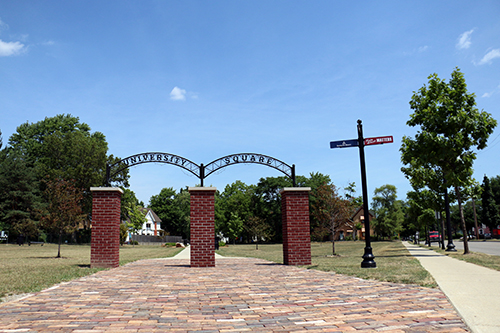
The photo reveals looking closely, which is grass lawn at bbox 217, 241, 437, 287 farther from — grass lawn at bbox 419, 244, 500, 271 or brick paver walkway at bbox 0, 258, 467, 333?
grass lawn at bbox 419, 244, 500, 271

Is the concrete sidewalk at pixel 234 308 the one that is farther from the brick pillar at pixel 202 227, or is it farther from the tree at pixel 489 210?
the tree at pixel 489 210

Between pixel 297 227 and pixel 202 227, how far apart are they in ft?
10.9

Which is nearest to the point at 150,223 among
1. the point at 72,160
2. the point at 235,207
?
the point at 235,207

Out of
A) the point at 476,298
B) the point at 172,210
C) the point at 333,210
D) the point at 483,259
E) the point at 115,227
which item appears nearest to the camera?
the point at 476,298

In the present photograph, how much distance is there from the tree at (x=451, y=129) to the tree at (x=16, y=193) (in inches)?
1646

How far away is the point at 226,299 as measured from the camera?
20.4 ft

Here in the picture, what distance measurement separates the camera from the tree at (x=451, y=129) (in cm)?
1977

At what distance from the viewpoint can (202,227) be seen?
1218 centimetres

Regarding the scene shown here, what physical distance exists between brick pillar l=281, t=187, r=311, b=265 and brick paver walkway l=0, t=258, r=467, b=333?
442 cm

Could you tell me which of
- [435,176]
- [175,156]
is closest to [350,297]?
[175,156]

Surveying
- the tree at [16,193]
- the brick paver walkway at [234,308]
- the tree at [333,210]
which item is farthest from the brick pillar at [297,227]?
the tree at [16,193]

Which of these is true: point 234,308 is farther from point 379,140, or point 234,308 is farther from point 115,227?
point 379,140

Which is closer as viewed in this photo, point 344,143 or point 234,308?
point 234,308

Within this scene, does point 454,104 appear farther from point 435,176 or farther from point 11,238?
point 11,238
